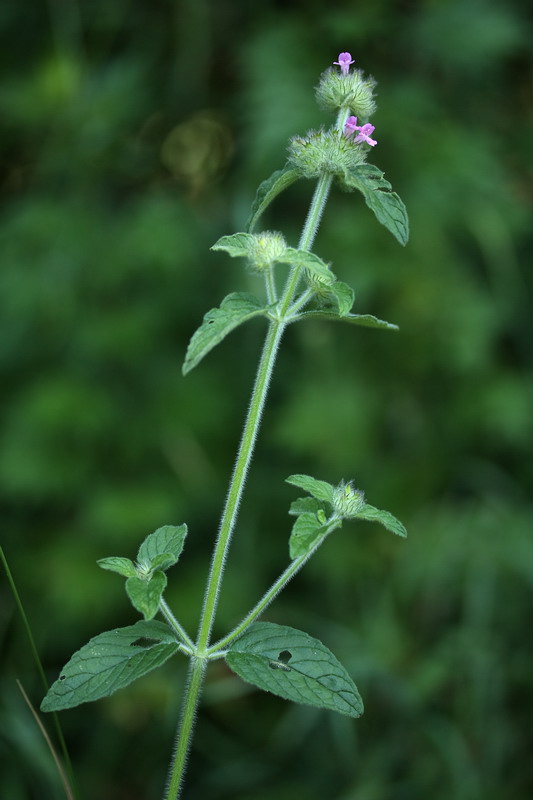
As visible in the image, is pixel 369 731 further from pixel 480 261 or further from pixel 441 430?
pixel 480 261

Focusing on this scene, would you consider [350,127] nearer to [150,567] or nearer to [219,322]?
[219,322]

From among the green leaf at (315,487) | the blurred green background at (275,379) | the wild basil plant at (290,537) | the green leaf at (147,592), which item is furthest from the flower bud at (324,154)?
the blurred green background at (275,379)

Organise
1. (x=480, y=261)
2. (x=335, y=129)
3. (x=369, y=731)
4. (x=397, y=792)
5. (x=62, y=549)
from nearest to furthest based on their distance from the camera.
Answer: (x=335, y=129) → (x=397, y=792) → (x=369, y=731) → (x=62, y=549) → (x=480, y=261)

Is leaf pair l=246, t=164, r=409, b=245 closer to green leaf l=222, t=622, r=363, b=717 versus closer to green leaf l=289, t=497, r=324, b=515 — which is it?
green leaf l=289, t=497, r=324, b=515

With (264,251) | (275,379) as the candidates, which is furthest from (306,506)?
(275,379)

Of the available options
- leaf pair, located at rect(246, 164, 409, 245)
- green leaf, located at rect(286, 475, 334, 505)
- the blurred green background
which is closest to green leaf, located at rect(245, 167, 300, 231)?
leaf pair, located at rect(246, 164, 409, 245)

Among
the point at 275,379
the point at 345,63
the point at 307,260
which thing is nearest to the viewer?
the point at 307,260

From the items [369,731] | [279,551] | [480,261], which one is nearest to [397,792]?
[369,731]
